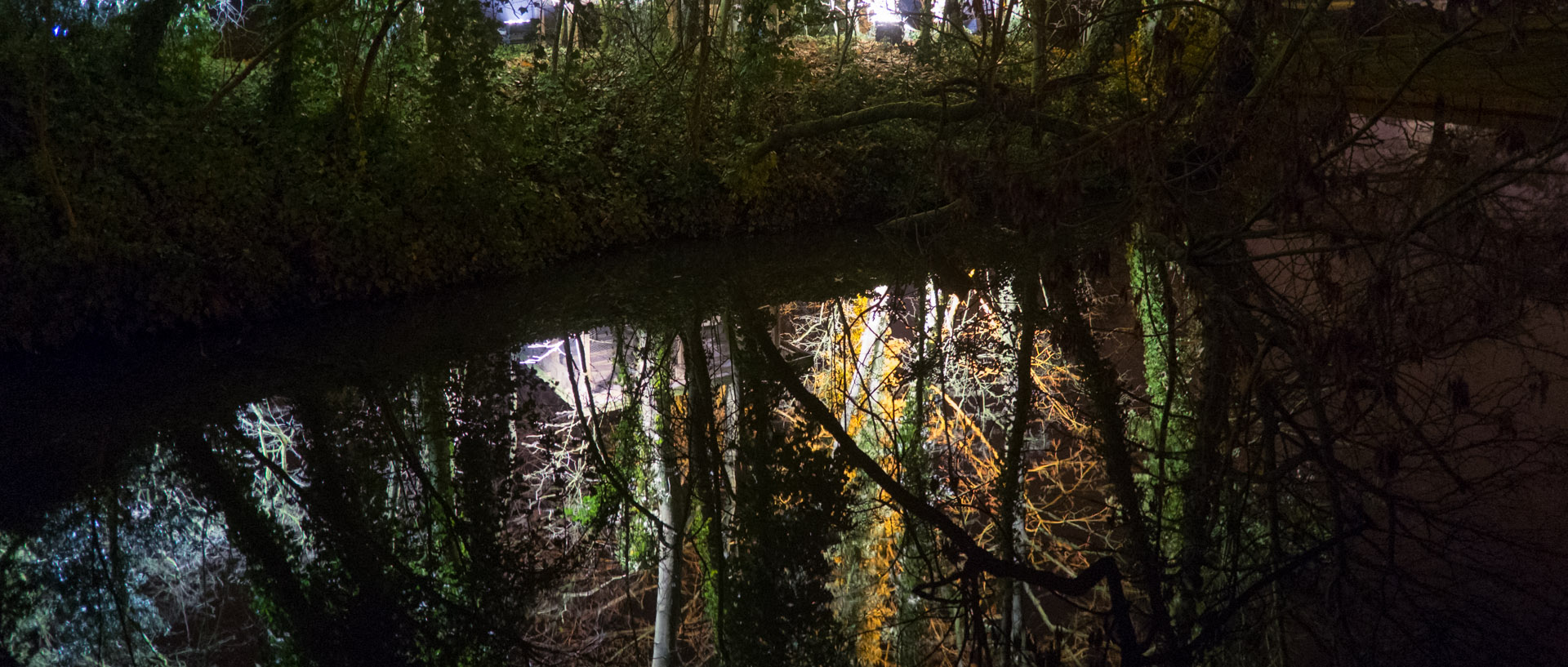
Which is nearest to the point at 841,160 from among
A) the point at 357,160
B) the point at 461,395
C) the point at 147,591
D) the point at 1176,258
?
the point at 357,160

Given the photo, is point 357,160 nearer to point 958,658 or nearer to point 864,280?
point 864,280

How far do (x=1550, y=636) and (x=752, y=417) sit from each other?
3.00 metres

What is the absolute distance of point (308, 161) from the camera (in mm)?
7539

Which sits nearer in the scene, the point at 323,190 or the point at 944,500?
the point at 944,500

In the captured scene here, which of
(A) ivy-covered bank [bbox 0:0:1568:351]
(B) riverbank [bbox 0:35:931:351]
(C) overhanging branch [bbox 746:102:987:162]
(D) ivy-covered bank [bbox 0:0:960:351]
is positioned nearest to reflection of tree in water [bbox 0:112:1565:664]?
(A) ivy-covered bank [bbox 0:0:1568:351]

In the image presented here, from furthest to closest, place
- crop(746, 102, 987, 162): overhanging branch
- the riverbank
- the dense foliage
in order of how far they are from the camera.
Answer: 1. crop(746, 102, 987, 162): overhanging branch
2. the riverbank
3. the dense foliage

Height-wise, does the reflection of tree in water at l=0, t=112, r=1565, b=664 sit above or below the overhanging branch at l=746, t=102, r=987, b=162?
below

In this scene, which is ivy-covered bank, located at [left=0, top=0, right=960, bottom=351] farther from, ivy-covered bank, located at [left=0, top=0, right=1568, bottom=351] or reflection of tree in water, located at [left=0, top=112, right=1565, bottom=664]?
reflection of tree in water, located at [left=0, top=112, right=1565, bottom=664]

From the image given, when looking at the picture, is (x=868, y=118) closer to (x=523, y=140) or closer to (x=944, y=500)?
(x=523, y=140)

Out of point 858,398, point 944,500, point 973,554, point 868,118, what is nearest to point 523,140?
point 868,118

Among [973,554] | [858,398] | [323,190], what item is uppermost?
[323,190]

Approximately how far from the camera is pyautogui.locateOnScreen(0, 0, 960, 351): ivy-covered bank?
21.6 feet

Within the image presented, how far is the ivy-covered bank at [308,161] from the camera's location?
6.59 metres

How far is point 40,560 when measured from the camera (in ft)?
11.6
